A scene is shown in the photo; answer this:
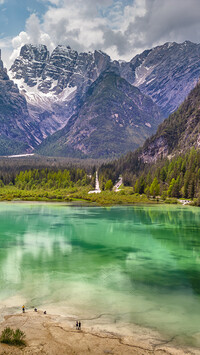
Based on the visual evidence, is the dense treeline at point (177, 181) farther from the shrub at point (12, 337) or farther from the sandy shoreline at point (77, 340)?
the shrub at point (12, 337)

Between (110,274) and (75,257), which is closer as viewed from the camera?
(110,274)

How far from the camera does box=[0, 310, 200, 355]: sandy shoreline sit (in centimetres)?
1985

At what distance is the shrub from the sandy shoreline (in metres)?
0.33

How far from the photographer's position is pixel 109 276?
36656 millimetres

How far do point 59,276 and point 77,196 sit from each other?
135223 millimetres

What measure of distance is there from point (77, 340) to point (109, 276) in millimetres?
15672

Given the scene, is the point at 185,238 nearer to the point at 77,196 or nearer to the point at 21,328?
the point at 21,328

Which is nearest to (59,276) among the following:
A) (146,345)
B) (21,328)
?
(21,328)

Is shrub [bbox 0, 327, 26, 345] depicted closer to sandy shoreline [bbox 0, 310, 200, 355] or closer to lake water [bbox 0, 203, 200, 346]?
sandy shoreline [bbox 0, 310, 200, 355]

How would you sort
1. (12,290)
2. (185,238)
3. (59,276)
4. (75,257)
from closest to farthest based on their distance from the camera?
(12,290) → (59,276) → (75,257) → (185,238)

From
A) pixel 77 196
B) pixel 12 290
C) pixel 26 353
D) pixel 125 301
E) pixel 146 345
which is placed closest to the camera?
pixel 26 353

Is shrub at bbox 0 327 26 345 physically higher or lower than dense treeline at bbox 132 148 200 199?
lower

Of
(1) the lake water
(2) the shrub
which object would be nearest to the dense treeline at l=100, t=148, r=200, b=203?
(1) the lake water

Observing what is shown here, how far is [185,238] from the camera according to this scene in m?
62.7
